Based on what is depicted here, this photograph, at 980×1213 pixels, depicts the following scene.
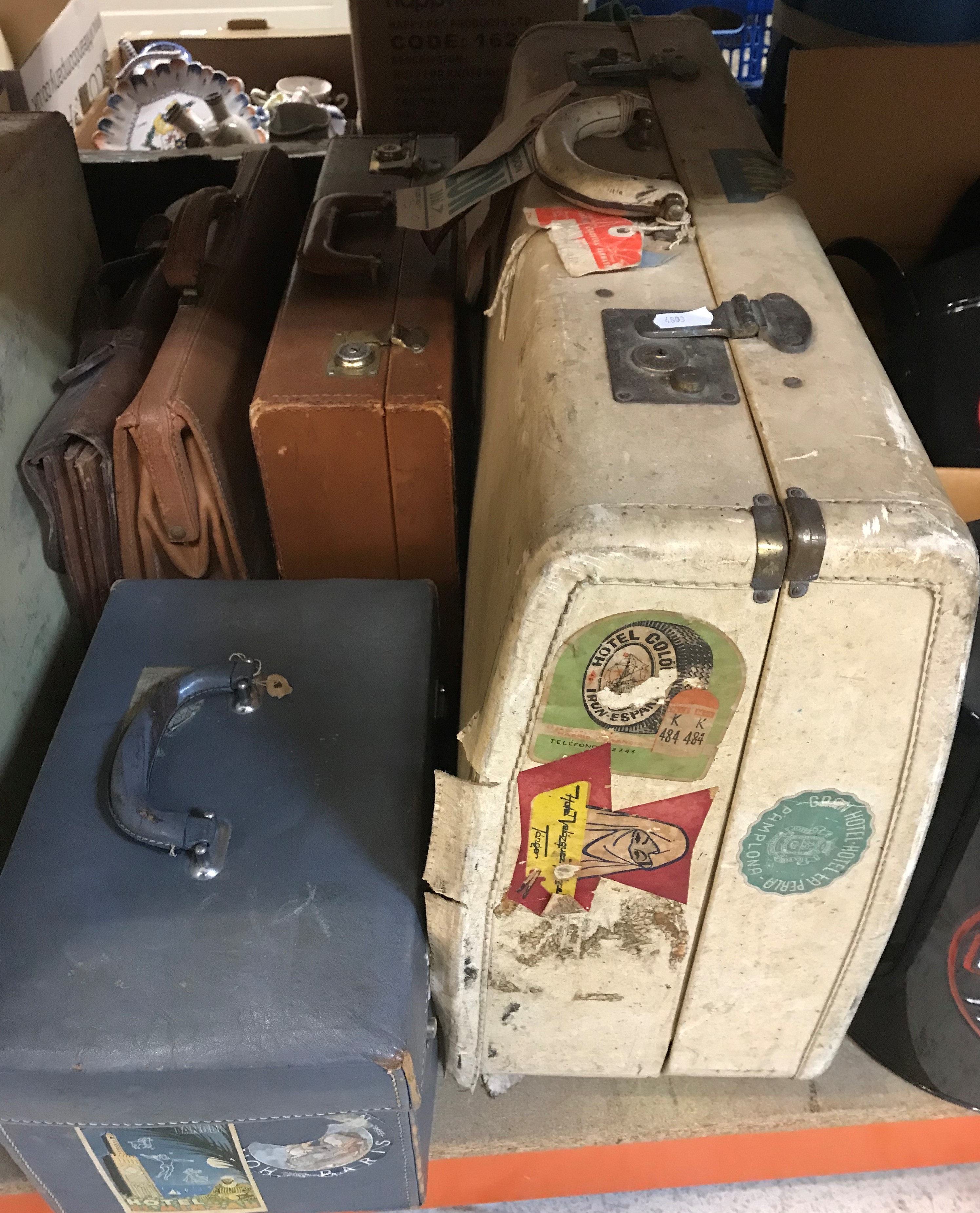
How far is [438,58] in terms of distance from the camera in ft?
6.31

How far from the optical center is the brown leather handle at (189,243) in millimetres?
1293

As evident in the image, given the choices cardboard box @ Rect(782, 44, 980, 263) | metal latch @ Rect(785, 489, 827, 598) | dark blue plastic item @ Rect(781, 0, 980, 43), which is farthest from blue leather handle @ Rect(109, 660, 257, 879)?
dark blue plastic item @ Rect(781, 0, 980, 43)

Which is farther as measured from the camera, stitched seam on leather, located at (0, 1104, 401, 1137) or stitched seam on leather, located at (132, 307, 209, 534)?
stitched seam on leather, located at (132, 307, 209, 534)

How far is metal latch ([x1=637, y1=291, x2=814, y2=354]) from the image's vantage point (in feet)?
2.72

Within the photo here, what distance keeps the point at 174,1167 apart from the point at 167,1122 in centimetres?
10

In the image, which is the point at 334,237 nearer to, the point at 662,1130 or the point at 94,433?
the point at 94,433

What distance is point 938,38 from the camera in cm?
167

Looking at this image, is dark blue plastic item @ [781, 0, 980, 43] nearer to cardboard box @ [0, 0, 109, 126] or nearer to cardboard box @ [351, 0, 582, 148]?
cardboard box @ [351, 0, 582, 148]

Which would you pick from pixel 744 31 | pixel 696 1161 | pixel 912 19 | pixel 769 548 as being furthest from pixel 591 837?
pixel 744 31

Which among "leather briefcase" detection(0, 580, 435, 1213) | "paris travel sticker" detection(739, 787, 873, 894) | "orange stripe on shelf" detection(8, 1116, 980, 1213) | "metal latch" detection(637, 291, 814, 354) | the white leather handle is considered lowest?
"orange stripe on shelf" detection(8, 1116, 980, 1213)

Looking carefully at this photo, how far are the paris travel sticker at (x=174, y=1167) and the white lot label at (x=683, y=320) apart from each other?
0.78 meters

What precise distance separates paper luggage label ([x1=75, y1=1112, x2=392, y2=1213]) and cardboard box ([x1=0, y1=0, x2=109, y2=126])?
6.55ft

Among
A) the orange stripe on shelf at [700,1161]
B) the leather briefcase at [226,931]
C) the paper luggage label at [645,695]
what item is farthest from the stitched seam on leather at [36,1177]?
the paper luggage label at [645,695]

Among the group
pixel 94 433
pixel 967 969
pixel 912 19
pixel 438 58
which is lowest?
pixel 967 969
